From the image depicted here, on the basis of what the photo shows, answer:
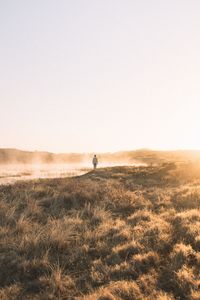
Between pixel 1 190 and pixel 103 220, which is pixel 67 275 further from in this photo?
pixel 1 190

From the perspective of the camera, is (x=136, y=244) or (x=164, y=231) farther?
(x=164, y=231)

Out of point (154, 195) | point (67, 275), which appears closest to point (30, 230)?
point (67, 275)

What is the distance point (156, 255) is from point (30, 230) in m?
3.95

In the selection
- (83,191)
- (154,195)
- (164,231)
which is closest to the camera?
(164,231)

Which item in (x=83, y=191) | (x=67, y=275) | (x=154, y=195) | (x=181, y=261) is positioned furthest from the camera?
(x=154, y=195)

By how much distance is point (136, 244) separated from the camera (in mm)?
8461

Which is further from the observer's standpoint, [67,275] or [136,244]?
[136,244]

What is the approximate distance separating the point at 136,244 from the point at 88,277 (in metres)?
2.00

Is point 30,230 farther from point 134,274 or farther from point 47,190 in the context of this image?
point 47,190

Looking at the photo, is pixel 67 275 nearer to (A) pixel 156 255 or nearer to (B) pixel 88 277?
(B) pixel 88 277

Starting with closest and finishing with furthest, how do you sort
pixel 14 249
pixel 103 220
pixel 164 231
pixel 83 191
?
pixel 14 249
pixel 164 231
pixel 103 220
pixel 83 191

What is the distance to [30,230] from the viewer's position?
9.91 meters

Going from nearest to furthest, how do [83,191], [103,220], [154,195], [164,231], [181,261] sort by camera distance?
[181,261] < [164,231] < [103,220] < [83,191] < [154,195]

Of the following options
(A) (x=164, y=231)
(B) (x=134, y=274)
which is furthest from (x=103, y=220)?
(B) (x=134, y=274)
